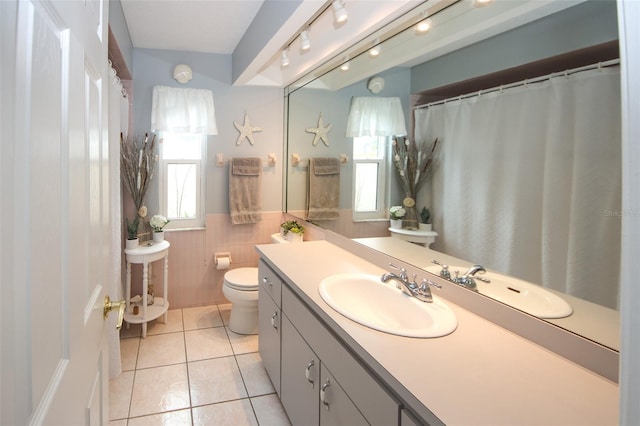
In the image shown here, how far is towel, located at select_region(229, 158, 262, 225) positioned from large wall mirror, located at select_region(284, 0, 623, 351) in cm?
172

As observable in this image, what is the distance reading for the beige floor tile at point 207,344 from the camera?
2768 millimetres

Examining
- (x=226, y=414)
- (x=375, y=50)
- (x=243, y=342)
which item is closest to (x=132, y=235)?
(x=243, y=342)

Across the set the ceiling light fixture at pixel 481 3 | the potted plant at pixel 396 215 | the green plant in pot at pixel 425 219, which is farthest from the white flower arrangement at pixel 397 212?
the ceiling light fixture at pixel 481 3

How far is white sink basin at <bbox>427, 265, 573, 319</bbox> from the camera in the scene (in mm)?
1181

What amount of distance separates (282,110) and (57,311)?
329 centimetres

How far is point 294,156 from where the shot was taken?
346cm

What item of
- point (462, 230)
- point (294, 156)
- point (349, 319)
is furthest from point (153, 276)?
point (462, 230)

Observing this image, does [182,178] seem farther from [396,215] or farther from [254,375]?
[396,215]

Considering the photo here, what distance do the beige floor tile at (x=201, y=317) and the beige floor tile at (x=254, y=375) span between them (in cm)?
65

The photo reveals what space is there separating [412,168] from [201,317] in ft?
8.11

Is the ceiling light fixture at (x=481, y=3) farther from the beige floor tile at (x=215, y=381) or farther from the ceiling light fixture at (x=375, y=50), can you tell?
the beige floor tile at (x=215, y=381)

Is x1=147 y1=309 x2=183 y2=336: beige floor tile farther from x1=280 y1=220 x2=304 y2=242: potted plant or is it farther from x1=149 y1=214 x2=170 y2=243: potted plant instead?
x1=280 y1=220 x2=304 y2=242: potted plant

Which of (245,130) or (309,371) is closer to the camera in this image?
(309,371)

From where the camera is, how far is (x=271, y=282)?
2229mm
